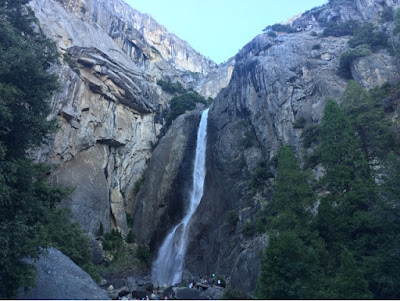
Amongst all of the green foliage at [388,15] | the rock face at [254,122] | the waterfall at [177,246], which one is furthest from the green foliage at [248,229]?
the green foliage at [388,15]

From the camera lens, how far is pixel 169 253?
108 ft

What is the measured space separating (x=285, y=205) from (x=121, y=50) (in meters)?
38.6

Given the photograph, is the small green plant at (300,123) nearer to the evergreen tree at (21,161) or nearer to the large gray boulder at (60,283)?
the evergreen tree at (21,161)

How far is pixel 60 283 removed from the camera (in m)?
13.7

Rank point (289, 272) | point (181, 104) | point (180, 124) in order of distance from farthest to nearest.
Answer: point (181, 104) < point (180, 124) < point (289, 272)

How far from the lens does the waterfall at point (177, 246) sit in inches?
1232

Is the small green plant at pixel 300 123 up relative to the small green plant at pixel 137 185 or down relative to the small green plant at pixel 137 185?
up

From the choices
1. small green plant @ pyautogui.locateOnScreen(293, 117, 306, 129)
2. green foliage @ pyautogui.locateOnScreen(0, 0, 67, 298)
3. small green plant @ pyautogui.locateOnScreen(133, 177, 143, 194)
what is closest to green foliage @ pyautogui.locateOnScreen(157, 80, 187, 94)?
small green plant @ pyautogui.locateOnScreen(133, 177, 143, 194)

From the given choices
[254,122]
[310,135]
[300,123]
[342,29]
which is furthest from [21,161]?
[342,29]

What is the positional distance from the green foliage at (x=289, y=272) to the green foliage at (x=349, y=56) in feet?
75.2

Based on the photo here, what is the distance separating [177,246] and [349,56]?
919 inches

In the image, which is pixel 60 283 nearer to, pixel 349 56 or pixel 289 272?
pixel 289 272

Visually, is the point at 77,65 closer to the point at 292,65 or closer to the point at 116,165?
the point at 116,165

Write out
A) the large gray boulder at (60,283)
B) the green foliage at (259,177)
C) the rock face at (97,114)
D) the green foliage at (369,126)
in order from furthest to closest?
1. the rock face at (97,114)
2. the green foliage at (259,177)
3. the green foliage at (369,126)
4. the large gray boulder at (60,283)
